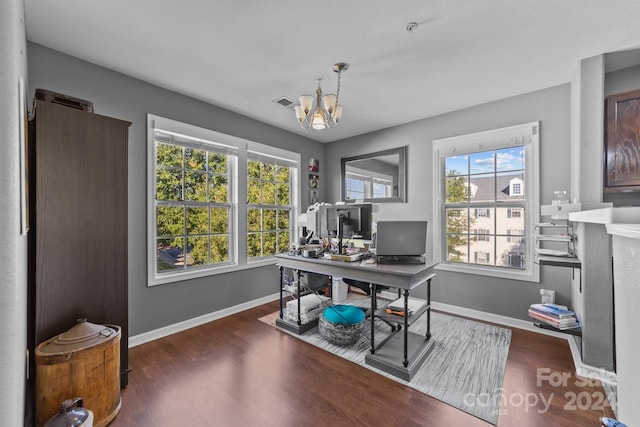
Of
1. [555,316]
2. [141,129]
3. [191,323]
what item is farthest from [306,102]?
[555,316]

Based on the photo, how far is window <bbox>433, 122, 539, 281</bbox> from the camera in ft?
10.2

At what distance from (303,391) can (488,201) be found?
3038mm

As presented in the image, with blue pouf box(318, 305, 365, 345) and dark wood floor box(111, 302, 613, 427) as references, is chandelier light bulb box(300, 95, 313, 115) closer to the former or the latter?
blue pouf box(318, 305, 365, 345)

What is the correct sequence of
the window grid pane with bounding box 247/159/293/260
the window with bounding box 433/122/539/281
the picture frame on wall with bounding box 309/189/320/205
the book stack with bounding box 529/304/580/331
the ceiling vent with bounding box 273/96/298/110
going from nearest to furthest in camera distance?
1. the book stack with bounding box 529/304/580/331
2. the window with bounding box 433/122/539/281
3. the ceiling vent with bounding box 273/96/298/110
4. the window grid pane with bounding box 247/159/293/260
5. the picture frame on wall with bounding box 309/189/320/205

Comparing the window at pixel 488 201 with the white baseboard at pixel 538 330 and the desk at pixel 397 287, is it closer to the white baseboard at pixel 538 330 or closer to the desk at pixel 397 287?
the white baseboard at pixel 538 330

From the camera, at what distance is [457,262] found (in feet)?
12.0

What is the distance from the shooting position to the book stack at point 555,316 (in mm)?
2438

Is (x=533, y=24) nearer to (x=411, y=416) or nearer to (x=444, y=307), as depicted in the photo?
(x=411, y=416)

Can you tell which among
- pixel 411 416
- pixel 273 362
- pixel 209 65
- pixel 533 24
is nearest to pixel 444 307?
pixel 411 416

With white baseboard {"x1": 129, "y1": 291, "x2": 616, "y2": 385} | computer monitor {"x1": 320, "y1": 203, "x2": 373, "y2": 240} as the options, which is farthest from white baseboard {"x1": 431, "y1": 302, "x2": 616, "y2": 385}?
computer monitor {"x1": 320, "y1": 203, "x2": 373, "y2": 240}

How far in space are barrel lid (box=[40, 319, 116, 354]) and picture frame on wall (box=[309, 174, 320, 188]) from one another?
11.5ft

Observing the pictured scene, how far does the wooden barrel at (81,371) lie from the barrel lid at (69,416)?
0.13 metres

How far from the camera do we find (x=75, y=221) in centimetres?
186

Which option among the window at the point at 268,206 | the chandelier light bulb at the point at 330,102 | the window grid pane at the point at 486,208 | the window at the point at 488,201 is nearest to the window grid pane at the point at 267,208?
the window at the point at 268,206
